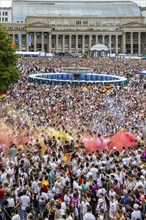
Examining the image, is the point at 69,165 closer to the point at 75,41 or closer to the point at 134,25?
the point at 75,41

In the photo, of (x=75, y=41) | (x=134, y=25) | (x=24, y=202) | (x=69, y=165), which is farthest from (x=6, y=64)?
(x=134, y=25)

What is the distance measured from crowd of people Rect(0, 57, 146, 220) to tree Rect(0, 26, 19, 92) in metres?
6.75

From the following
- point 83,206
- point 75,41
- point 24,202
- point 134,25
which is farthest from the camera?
point 134,25

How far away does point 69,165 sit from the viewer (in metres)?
24.6

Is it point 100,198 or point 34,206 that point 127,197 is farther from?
point 34,206

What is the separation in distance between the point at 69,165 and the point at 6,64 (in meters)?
37.0

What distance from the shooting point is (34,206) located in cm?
2172

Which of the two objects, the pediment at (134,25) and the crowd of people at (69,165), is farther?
the pediment at (134,25)

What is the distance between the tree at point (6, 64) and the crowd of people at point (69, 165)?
6748mm

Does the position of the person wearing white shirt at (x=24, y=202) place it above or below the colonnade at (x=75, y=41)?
below

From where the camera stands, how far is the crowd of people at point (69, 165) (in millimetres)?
19719

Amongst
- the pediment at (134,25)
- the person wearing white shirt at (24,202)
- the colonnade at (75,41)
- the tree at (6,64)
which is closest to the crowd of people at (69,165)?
the person wearing white shirt at (24,202)

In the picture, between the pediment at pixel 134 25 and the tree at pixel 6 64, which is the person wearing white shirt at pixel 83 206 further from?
the pediment at pixel 134 25

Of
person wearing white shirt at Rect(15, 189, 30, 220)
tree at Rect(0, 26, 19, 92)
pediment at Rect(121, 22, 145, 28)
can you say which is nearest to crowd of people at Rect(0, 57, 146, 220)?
person wearing white shirt at Rect(15, 189, 30, 220)
